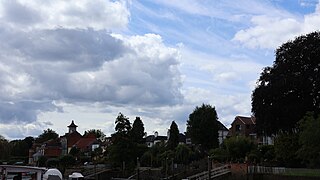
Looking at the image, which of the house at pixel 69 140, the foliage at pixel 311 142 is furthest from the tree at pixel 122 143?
the house at pixel 69 140

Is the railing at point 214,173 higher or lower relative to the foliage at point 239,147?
lower

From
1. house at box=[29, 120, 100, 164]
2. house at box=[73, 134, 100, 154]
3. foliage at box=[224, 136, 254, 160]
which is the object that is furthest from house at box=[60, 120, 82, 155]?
foliage at box=[224, 136, 254, 160]

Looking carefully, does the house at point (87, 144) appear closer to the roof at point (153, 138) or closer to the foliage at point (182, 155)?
the roof at point (153, 138)

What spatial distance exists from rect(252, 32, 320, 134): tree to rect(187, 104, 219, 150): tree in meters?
35.0

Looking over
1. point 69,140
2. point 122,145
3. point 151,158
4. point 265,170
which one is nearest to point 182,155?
point 151,158

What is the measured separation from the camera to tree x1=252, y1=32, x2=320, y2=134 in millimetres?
65062

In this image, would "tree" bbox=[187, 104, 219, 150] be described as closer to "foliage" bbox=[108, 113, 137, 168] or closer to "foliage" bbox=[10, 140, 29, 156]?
"foliage" bbox=[108, 113, 137, 168]

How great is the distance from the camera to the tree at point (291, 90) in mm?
65062

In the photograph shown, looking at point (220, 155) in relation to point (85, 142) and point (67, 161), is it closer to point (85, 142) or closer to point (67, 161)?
point (67, 161)

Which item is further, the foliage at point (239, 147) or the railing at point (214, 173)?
the foliage at point (239, 147)

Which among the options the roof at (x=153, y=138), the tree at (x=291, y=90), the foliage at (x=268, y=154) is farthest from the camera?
the roof at (x=153, y=138)

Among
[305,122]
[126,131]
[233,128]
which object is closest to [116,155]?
[126,131]

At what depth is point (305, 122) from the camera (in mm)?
54688

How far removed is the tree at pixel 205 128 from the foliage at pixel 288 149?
39352mm
